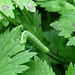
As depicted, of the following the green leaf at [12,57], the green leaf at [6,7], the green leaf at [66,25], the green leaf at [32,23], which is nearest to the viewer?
the green leaf at [12,57]

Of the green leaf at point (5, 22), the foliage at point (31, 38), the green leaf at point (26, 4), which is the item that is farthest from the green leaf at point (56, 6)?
the green leaf at point (5, 22)

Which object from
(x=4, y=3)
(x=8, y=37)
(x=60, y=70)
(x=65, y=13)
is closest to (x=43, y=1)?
(x=65, y=13)

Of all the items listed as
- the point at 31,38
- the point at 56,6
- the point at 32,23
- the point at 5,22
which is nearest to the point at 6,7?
the point at 5,22

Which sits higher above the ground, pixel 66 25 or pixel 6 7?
pixel 6 7

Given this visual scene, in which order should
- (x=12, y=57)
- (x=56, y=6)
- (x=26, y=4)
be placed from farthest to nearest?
(x=56, y=6) < (x=26, y=4) < (x=12, y=57)

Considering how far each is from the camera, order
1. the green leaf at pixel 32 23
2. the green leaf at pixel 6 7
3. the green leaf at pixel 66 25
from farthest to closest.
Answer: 1. the green leaf at pixel 32 23
2. the green leaf at pixel 66 25
3. the green leaf at pixel 6 7

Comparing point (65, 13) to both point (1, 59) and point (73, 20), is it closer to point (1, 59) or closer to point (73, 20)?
point (73, 20)

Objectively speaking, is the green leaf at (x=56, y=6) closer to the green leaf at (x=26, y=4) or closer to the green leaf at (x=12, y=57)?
the green leaf at (x=26, y=4)

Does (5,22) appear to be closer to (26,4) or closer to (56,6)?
(26,4)
